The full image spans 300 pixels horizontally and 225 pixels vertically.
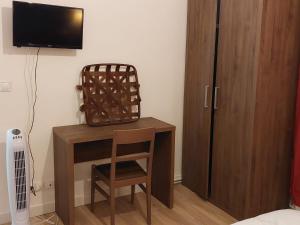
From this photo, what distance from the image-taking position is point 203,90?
327 cm

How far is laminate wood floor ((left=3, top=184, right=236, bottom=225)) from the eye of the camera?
117 inches

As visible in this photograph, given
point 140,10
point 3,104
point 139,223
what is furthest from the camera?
point 140,10

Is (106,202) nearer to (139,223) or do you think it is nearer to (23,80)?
(139,223)

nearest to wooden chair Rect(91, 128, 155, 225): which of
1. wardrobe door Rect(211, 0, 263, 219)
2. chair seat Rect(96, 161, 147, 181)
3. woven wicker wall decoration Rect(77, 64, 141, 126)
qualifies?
chair seat Rect(96, 161, 147, 181)

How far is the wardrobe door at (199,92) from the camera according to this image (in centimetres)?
316

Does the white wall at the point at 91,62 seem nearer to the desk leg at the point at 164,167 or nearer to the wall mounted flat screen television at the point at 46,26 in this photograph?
the wall mounted flat screen television at the point at 46,26

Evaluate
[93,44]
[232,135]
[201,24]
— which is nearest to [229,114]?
[232,135]

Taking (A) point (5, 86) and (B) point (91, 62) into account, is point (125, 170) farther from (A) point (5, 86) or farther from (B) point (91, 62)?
(A) point (5, 86)

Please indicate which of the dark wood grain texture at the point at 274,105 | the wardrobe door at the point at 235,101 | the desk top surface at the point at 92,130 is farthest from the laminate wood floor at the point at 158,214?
the desk top surface at the point at 92,130

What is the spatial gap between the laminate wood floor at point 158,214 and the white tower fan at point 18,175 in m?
0.37

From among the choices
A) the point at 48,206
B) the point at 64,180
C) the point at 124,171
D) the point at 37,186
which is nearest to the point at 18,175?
the point at 64,180

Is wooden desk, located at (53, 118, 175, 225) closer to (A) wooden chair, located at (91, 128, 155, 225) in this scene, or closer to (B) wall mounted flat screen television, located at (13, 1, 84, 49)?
(A) wooden chair, located at (91, 128, 155, 225)

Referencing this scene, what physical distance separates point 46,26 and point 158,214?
1.90 meters

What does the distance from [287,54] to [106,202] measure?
214 cm
